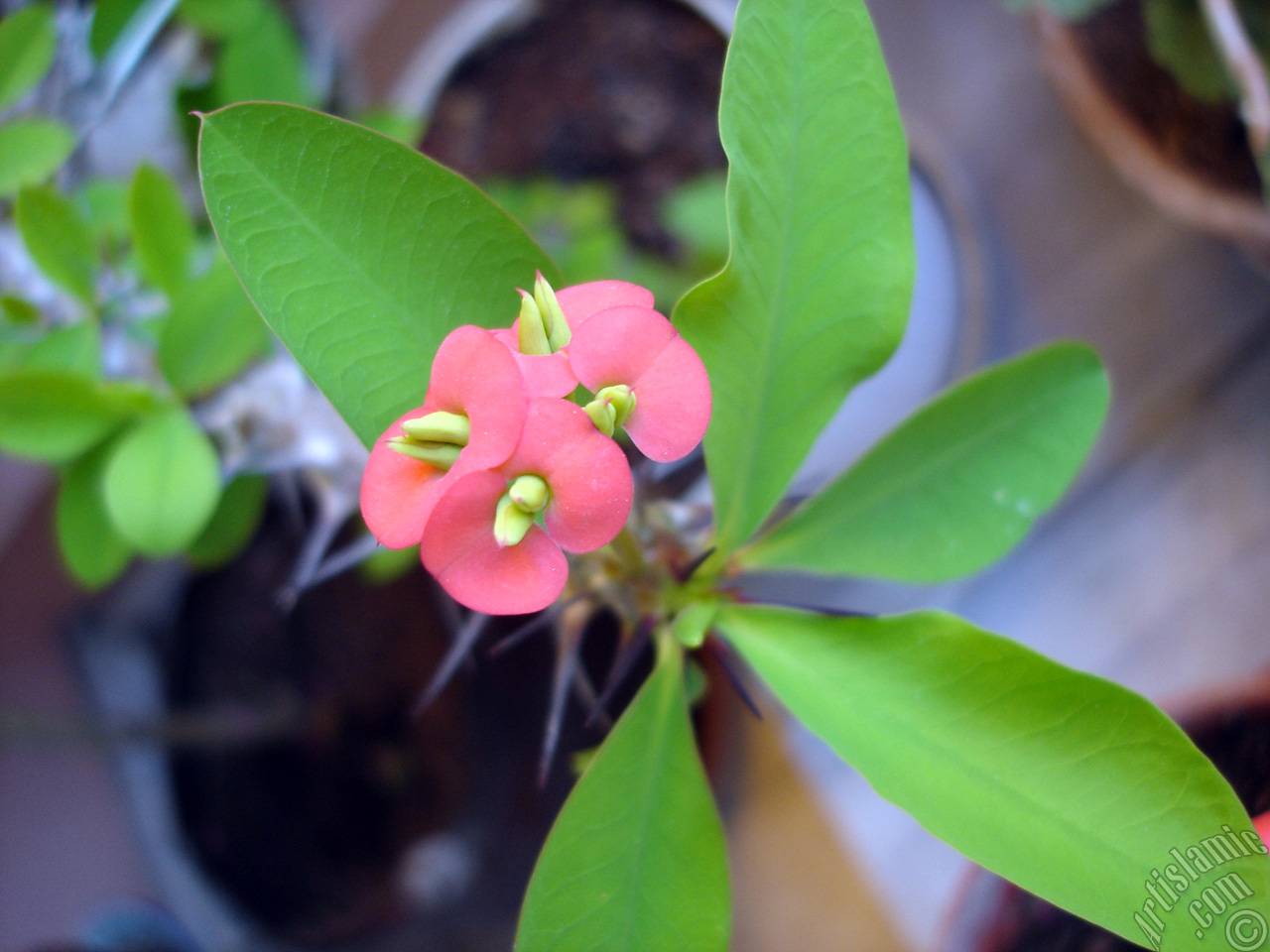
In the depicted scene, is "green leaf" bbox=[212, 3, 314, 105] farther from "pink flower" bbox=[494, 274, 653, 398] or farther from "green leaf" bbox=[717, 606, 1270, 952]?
"green leaf" bbox=[717, 606, 1270, 952]

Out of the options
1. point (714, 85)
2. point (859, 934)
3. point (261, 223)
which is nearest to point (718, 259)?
point (714, 85)

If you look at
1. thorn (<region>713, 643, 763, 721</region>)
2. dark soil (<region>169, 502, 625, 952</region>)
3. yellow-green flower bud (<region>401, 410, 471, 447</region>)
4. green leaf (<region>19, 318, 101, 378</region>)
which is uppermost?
yellow-green flower bud (<region>401, 410, 471, 447</region>)

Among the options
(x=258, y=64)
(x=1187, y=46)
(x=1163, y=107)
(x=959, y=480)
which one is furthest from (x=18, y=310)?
(x=1163, y=107)

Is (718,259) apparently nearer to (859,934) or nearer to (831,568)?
(831,568)

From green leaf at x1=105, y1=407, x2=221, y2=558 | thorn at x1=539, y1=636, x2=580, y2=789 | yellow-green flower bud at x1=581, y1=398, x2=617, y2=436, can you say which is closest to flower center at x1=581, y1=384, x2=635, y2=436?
yellow-green flower bud at x1=581, y1=398, x2=617, y2=436

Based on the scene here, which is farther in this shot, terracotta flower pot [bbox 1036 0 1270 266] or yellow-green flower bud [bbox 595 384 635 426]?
terracotta flower pot [bbox 1036 0 1270 266]

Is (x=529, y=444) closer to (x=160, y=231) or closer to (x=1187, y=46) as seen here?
(x=160, y=231)

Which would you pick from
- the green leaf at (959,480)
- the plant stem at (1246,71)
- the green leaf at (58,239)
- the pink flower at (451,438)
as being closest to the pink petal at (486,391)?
the pink flower at (451,438)

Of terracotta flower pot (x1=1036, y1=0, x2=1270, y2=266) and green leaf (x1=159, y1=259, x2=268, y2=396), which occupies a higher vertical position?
terracotta flower pot (x1=1036, y1=0, x2=1270, y2=266)
